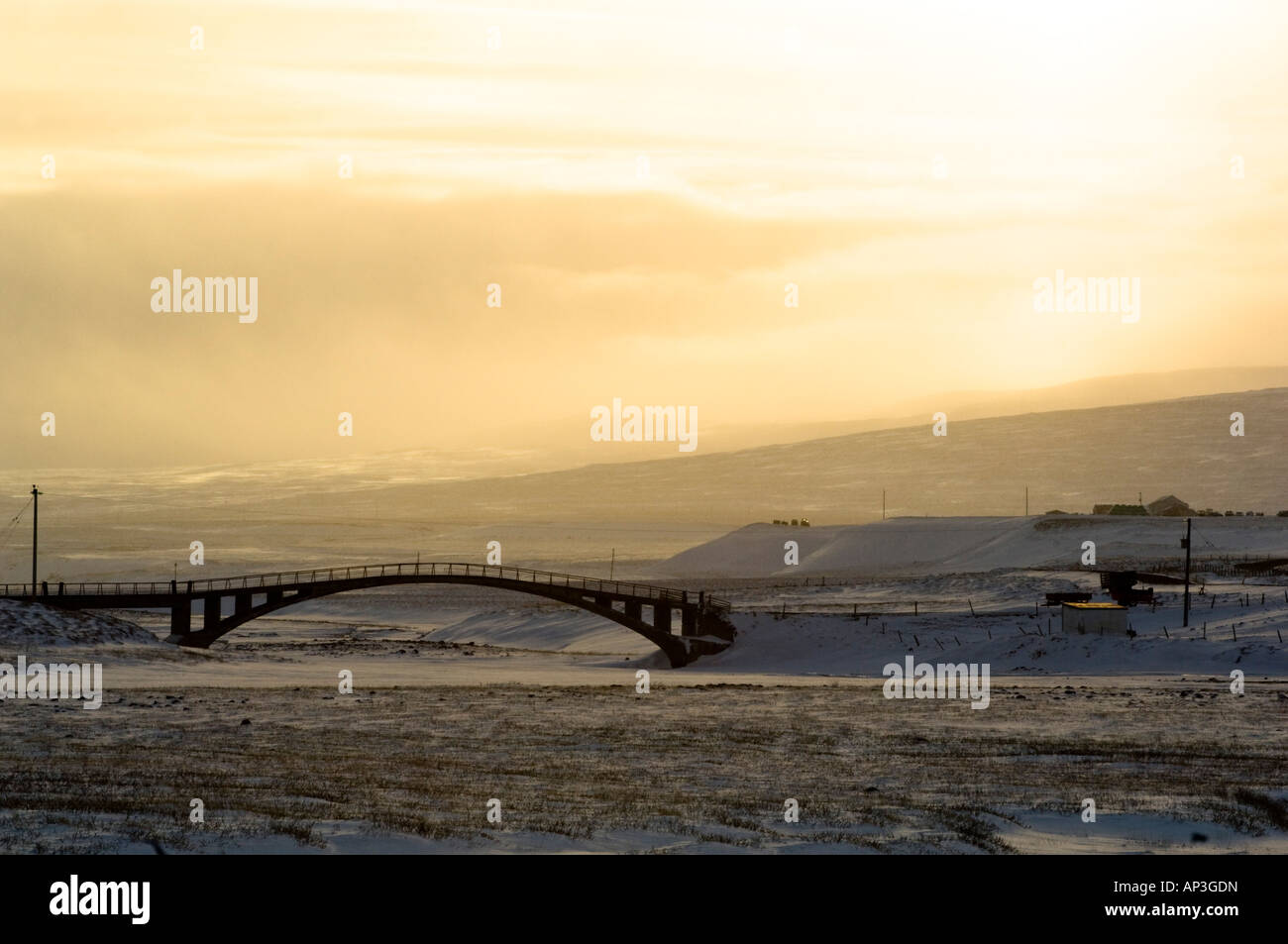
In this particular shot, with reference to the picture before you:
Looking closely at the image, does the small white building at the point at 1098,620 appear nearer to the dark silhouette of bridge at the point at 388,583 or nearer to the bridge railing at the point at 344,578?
the dark silhouette of bridge at the point at 388,583

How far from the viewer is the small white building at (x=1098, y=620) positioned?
77.8 m

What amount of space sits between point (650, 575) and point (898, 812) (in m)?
143

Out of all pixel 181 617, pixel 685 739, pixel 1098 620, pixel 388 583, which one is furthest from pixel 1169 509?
pixel 685 739

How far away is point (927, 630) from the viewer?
84438 millimetres

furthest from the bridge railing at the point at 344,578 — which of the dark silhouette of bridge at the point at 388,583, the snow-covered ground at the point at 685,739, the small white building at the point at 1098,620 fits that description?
the small white building at the point at 1098,620

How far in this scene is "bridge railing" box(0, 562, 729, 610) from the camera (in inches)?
3593

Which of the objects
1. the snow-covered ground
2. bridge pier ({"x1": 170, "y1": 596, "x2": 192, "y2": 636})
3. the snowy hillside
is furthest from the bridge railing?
the snowy hillside

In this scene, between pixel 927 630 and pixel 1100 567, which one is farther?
pixel 1100 567

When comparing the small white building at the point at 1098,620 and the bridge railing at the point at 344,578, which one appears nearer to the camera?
the small white building at the point at 1098,620

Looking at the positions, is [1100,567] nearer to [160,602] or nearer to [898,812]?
[160,602]

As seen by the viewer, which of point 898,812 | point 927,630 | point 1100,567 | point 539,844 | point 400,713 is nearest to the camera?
point 539,844

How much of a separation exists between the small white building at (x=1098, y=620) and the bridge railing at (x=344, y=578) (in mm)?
20463

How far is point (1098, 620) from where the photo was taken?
256 ft
